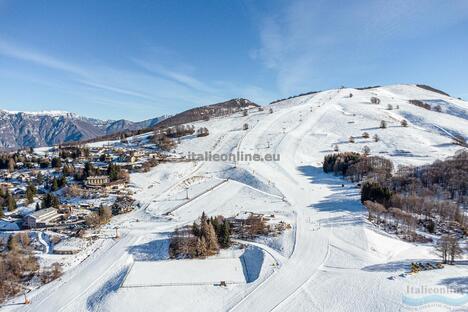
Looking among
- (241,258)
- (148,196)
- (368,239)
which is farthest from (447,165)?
(148,196)

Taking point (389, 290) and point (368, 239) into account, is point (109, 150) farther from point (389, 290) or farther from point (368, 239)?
point (389, 290)

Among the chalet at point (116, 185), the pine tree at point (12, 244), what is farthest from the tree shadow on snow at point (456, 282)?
the chalet at point (116, 185)

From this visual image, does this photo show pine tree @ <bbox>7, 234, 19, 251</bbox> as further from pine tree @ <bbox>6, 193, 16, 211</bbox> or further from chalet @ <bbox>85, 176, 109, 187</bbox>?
chalet @ <bbox>85, 176, 109, 187</bbox>

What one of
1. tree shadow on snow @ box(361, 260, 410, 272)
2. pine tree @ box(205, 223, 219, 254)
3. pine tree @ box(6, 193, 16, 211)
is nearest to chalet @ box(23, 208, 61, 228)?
pine tree @ box(6, 193, 16, 211)

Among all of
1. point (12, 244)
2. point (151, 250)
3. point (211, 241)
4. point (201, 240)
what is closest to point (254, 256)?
point (211, 241)

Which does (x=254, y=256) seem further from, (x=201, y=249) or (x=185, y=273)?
(x=185, y=273)

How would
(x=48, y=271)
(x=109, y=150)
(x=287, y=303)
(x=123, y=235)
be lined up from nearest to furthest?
(x=287, y=303) < (x=48, y=271) < (x=123, y=235) < (x=109, y=150)

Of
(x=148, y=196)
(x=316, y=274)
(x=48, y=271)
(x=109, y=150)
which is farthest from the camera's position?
(x=109, y=150)

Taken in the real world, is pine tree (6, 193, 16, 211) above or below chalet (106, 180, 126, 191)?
below

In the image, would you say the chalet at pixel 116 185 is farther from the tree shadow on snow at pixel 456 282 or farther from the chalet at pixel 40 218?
the tree shadow on snow at pixel 456 282
